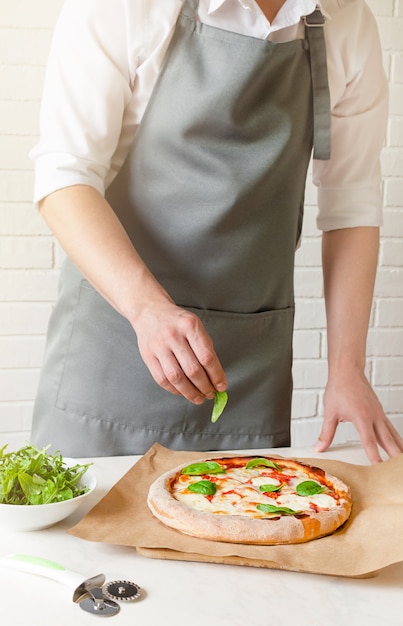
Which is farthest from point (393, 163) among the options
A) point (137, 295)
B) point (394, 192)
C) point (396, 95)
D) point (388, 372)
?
point (137, 295)

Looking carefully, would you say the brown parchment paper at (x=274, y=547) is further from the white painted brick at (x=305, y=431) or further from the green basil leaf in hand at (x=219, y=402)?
the white painted brick at (x=305, y=431)

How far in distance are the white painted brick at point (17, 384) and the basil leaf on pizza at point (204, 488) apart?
1.38 m

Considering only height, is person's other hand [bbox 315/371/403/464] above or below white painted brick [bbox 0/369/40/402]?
above

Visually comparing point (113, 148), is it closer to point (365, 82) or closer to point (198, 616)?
point (365, 82)

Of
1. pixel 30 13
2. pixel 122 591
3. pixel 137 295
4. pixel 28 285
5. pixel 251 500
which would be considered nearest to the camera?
pixel 122 591

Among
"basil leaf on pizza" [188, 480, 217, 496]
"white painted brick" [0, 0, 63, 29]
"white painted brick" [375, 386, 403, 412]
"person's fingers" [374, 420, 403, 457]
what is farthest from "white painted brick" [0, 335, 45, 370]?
"basil leaf on pizza" [188, 480, 217, 496]

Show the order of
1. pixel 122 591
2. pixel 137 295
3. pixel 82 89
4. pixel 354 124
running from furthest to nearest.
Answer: pixel 354 124
pixel 82 89
pixel 137 295
pixel 122 591

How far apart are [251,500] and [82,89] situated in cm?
75

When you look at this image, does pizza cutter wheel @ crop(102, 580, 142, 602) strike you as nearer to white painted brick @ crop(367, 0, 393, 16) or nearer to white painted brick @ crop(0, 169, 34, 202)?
white painted brick @ crop(0, 169, 34, 202)

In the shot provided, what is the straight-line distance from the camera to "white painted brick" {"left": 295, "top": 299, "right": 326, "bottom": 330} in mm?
2545

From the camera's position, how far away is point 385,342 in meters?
2.65

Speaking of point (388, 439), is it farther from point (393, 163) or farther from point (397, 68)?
point (397, 68)

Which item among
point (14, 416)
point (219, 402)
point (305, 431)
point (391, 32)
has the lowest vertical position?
point (305, 431)

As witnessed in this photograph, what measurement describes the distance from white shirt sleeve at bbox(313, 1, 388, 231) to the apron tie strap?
43mm
